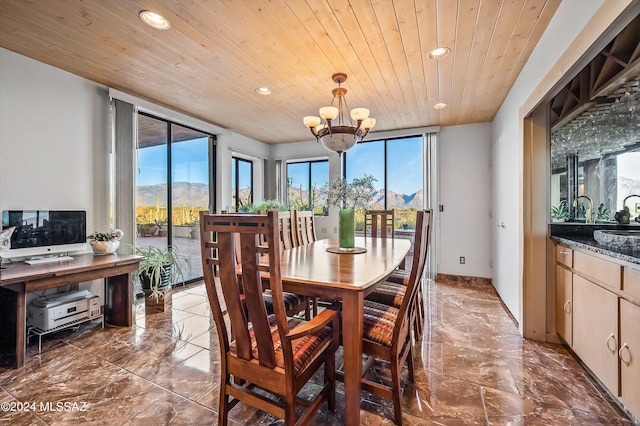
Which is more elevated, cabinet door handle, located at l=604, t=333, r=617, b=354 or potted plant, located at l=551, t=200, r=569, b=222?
potted plant, located at l=551, t=200, r=569, b=222

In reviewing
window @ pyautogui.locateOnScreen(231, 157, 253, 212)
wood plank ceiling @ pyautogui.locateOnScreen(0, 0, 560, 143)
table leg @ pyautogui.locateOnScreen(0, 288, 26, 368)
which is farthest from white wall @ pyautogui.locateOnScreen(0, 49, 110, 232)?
window @ pyautogui.locateOnScreen(231, 157, 253, 212)

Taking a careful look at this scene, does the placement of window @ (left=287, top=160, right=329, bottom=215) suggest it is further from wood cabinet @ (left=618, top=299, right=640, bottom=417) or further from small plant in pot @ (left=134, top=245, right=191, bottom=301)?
wood cabinet @ (left=618, top=299, right=640, bottom=417)

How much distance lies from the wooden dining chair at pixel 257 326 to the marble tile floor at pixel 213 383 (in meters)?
0.42

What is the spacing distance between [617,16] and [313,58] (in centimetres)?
193

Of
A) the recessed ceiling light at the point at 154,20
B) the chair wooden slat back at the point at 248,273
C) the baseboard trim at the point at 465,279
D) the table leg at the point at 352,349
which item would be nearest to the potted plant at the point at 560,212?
the baseboard trim at the point at 465,279

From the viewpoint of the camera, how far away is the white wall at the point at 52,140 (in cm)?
247

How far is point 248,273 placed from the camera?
116cm

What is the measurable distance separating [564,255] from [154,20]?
3612 millimetres

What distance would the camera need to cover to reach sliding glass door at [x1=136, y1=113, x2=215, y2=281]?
3.79 m

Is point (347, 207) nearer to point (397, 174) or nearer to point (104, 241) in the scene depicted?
point (104, 241)

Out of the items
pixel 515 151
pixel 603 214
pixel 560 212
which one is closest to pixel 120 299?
pixel 515 151

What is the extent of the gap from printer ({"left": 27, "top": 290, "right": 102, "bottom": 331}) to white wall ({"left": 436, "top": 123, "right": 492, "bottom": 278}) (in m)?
4.62

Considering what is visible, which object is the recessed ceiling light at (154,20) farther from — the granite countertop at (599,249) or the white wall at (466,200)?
the white wall at (466,200)

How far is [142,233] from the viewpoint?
12.3 feet
